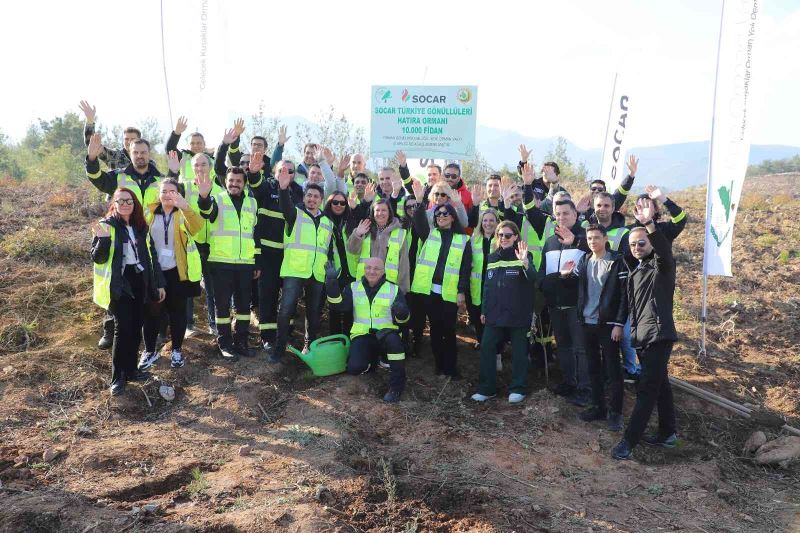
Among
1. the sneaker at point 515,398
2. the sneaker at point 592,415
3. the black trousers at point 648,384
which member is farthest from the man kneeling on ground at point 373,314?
the black trousers at point 648,384

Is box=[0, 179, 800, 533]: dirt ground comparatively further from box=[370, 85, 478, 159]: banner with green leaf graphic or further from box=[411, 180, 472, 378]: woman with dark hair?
box=[370, 85, 478, 159]: banner with green leaf graphic

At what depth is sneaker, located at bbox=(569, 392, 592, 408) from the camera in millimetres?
6590

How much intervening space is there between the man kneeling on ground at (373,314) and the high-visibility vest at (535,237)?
1781 mm

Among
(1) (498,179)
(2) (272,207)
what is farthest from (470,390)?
(2) (272,207)

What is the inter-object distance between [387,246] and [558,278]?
80.6 inches

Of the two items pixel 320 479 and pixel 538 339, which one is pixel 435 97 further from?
pixel 320 479

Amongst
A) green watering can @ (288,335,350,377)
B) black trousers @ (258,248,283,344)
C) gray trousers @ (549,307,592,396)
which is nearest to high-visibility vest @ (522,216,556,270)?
gray trousers @ (549,307,592,396)

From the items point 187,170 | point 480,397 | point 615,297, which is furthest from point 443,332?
point 187,170

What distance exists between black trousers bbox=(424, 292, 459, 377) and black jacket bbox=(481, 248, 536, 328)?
0.56 m

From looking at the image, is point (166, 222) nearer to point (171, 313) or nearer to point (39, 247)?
point (171, 313)

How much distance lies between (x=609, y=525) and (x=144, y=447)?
12.8ft

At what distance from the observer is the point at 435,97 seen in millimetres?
9984

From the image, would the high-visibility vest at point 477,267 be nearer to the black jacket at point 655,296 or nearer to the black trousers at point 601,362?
the black trousers at point 601,362

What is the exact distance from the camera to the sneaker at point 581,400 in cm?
659
